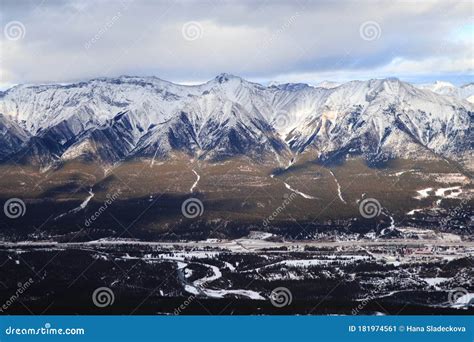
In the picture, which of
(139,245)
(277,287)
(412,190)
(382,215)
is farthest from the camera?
(412,190)

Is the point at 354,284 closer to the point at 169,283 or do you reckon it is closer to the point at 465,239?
the point at 169,283

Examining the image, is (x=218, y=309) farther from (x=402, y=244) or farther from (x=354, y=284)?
(x=402, y=244)

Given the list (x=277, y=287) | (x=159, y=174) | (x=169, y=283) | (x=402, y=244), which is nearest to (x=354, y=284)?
(x=277, y=287)

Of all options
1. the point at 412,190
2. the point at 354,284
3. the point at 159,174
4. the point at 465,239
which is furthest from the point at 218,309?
the point at 159,174

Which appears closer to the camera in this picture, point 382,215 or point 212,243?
point 212,243

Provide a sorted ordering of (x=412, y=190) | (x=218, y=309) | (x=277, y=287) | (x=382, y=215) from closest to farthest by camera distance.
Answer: (x=218, y=309)
(x=277, y=287)
(x=382, y=215)
(x=412, y=190)

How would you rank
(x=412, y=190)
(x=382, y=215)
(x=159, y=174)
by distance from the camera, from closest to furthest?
(x=382, y=215) < (x=412, y=190) < (x=159, y=174)

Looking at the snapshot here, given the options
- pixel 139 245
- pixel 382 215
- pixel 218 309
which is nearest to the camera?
pixel 218 309

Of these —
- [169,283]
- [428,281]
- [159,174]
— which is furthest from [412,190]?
[169,283]

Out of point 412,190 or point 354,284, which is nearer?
point 354,284
